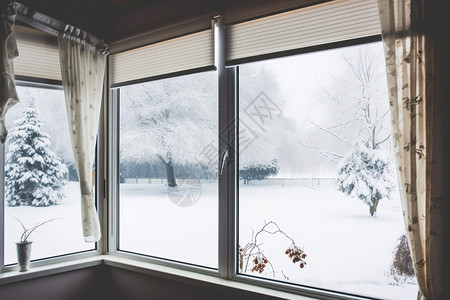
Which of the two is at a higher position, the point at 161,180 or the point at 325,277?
the point at 161,180

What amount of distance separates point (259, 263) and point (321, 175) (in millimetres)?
692

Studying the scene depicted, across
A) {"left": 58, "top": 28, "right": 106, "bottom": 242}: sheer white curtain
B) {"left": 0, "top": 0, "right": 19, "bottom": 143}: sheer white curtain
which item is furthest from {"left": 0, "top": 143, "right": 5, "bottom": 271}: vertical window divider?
{"left": 58, "top": 28, "right": 106, "bottom": 242}: sheer white curtain

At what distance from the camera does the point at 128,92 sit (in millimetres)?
2834

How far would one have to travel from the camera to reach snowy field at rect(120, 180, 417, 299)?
69.7 inches

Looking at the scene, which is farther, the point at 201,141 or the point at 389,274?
the point at 201,141

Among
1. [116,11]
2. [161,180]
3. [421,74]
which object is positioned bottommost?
[161,180]

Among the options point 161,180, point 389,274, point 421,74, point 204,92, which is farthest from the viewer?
point 161,180

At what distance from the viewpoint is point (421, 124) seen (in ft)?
5.02

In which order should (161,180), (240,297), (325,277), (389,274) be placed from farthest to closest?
(161,180) < (240,297) < (325,277) < (389,274)

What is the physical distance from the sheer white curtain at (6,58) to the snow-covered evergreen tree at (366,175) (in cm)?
199

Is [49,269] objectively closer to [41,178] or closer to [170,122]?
[41,178]

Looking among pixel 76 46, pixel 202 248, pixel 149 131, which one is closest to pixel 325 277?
pixel 202 248

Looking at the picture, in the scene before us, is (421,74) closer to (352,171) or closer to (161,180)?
(352,171)

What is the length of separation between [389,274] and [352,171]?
1.80 ft
